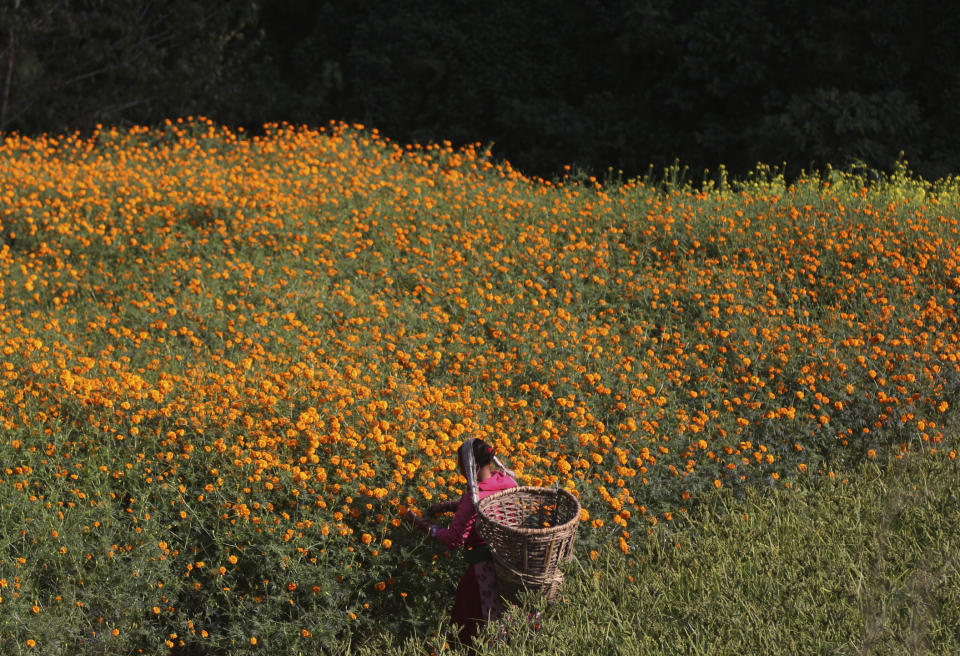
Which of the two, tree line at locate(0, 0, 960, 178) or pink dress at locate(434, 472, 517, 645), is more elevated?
tree line at locate(0, 0, 960, 178)

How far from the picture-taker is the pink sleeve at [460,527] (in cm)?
385

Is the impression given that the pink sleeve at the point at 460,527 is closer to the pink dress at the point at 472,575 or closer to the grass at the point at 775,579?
the pink dress at the point at 472,575

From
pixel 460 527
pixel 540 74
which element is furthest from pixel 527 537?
pixel 540 74

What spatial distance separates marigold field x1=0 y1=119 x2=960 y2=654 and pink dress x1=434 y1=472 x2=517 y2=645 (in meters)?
0.25

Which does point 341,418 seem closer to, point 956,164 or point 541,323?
point 541,323

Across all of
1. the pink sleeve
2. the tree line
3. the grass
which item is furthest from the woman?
the tree line

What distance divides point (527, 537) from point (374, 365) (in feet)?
7.67

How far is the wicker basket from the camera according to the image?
3.55 metres

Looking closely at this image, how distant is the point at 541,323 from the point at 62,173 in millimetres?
5243

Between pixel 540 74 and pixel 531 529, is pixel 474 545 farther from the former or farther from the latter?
pixel 540 74

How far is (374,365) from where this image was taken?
564cm

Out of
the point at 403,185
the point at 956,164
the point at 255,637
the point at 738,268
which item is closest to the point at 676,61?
the point at 956,164

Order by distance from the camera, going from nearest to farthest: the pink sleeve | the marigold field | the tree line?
the pink sleeve
the marigold field
the tree line

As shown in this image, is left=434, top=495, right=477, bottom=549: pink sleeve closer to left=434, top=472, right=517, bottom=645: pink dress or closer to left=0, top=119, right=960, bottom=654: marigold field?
left=434, top=472, right=517, bottom=645: pink dress
